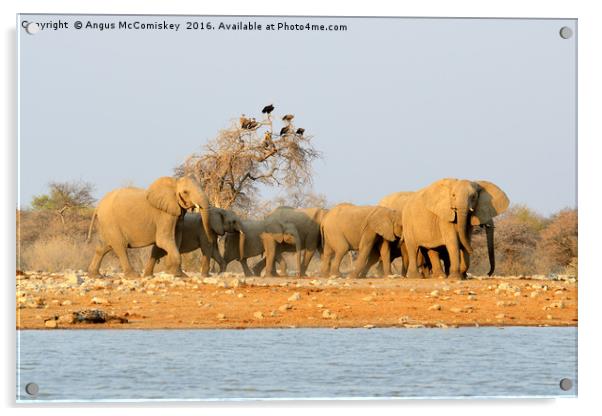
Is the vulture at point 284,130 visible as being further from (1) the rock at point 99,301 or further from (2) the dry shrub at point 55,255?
(1) the rock at point 99,301

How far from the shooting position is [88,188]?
29969mm

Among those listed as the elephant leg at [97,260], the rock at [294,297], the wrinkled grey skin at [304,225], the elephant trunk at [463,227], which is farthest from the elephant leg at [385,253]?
the rock at [294,297]

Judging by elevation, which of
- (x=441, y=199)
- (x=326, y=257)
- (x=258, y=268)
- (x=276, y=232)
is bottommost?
(x=258, y=268)

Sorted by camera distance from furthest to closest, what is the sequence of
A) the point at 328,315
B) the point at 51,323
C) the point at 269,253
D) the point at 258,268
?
the point at 258,268
the point at 269,253
the point at 328,315
the point at 51,323

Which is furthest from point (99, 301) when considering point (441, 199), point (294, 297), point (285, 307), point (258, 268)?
point (258, 268)

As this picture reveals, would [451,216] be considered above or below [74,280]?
above

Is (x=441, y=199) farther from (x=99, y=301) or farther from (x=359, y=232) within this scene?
Result: (x=99, y=301)

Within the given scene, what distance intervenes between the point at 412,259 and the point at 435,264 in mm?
372

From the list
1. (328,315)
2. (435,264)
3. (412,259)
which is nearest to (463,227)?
(435,264)

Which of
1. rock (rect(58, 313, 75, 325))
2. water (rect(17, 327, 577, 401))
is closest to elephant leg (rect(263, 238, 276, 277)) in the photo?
water (rect(17, 327, 577, 401))

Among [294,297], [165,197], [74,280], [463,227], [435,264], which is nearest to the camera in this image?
[294,297]

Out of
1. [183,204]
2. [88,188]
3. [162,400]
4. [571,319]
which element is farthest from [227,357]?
[88,188]

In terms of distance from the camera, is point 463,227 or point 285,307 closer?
point 285,307

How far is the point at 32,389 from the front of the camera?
547 inches
